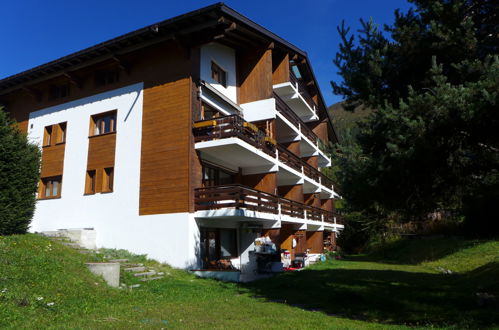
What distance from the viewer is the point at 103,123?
2100 centimetres

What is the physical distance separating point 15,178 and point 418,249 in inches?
978

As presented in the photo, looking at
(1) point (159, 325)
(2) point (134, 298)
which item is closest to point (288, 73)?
(2) point (134, 298)

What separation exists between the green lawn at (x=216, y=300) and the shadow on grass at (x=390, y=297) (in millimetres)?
25

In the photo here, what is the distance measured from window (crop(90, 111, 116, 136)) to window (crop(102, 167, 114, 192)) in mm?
2114

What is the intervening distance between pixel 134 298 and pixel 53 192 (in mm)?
13460

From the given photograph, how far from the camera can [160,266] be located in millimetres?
16484

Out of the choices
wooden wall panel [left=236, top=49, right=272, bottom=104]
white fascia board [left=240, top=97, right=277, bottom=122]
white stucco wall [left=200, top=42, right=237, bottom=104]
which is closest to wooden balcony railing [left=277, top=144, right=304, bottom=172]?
white fascia board [left=240, top=97, right=277, bottom=122]

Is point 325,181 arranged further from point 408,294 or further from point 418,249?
point 408,294

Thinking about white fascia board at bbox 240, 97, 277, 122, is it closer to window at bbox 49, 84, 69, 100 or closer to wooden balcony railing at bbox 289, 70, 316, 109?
wooden balcony railing at bbox 289, 70, 316, 109

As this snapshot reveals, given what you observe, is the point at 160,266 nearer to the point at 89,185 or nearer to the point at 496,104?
the point at 89,185

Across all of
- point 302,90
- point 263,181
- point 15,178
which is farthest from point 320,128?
point 15,178

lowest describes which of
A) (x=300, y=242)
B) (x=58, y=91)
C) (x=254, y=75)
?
(x=300, y=242)

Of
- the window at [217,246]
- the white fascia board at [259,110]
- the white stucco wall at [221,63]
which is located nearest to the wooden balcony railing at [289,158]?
the white fascia board at [259,110]

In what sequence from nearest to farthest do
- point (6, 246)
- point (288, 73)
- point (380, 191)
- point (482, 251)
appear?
point (380, 191), point (6, 246), point (482, 251), point (288, 73)
